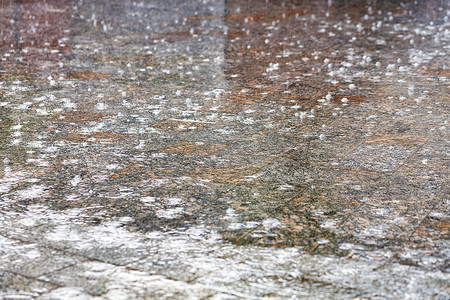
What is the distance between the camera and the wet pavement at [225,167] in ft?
8.48

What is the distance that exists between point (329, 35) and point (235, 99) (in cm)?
316

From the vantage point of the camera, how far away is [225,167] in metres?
3.79

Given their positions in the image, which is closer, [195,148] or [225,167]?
[225,167]

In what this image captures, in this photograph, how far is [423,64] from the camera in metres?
6.34

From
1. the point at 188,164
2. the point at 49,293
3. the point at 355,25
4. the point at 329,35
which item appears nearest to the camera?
the point at 49,293

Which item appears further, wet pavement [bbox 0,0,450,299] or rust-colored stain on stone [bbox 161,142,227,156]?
rust-colored stain on stone [bbox 161,142,227,156]

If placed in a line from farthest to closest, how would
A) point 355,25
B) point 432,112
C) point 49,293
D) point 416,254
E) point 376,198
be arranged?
point 355,25 < point 432,112 < point 376,198 < point 416,254 < point 49,293

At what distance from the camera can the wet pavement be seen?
8.48ft

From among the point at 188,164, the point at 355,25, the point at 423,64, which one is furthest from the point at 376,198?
the point at 355,25

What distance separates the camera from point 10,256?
108 inches

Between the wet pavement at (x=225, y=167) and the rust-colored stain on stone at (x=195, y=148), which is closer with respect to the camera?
the wet pavement at (x=225, y=167)

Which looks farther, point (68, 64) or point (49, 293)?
point (68, 64)

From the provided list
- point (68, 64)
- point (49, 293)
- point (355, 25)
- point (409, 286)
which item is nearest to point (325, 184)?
point (409, 286)

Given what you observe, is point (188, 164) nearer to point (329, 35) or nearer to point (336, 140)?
point (336, 140)
